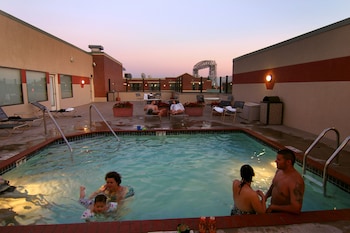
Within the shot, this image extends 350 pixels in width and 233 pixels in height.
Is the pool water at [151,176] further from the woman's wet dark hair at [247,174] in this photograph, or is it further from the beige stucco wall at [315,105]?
the beige stucco wall at [315,105]

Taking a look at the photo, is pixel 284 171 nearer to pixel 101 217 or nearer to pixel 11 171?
pixel 101 217

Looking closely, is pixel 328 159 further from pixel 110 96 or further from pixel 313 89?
pixel 110 96

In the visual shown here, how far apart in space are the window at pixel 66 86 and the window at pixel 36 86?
245 cm

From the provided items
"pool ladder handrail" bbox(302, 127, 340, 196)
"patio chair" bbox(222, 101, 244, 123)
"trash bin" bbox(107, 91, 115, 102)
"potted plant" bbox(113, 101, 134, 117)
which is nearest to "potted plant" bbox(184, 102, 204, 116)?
"patio chair" bbox(222, 101, 244, 123)

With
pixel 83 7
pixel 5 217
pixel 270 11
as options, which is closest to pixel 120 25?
pixel 83 7

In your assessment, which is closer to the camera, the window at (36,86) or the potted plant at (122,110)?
the potted plant at (122,110)

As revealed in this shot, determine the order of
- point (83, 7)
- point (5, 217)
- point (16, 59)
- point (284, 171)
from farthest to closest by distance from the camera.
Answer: point (83, 7) < point (16, 59) < point (5, 217) < point (284, 171)

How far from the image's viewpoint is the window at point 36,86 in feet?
37.3

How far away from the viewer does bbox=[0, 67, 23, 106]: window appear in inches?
367

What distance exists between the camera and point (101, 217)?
330cm

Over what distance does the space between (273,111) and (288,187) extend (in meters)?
6.92

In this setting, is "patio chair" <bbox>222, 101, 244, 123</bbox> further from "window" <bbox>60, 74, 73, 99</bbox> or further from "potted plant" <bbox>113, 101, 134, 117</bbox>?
"window" <bbox>60, 74, 73, 99</bbox>

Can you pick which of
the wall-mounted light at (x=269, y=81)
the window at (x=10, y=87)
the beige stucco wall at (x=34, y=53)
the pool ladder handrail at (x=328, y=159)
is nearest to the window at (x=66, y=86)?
the beige stucco wall at (x=34, y=53)

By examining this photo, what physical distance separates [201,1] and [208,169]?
42.2 ft
